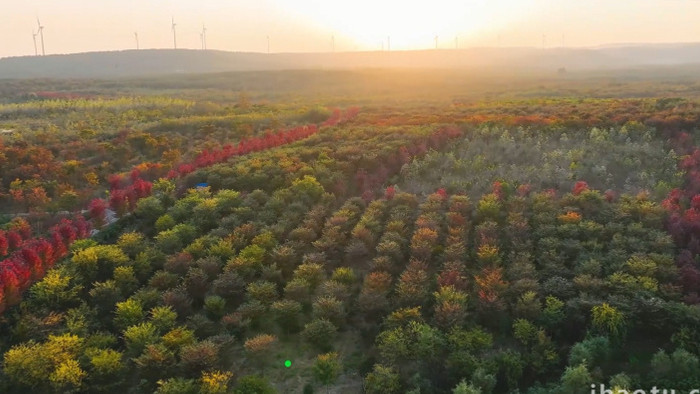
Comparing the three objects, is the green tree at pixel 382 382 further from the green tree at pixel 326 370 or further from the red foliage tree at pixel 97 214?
the red foliage tree at pixel 97 214

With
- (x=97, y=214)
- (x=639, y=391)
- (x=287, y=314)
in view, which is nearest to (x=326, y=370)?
(x=287, y=314)

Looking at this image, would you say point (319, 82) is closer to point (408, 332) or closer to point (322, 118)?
point (322, 118)

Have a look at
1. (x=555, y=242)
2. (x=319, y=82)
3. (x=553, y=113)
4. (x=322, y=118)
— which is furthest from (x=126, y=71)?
(x=555, y=242)

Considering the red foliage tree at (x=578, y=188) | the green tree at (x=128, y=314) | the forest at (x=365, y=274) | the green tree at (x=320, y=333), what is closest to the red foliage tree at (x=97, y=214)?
the forest at (x=365, y=274)

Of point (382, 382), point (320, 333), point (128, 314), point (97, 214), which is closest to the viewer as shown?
point (382, 382)

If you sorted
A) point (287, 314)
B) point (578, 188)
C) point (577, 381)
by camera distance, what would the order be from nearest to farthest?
1. point (577, 381)
2. point (287, 314)
3. point (578, 188)

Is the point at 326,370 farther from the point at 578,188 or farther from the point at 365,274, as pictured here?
the point at 578,188

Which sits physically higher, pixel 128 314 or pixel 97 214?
pixel 97 214

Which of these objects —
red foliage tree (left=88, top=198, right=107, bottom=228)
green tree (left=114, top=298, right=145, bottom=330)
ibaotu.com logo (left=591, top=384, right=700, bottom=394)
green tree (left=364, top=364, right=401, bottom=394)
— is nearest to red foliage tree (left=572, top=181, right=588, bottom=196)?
ibaotu.com logo (left=591, top=384, right=700, bottom=394)
